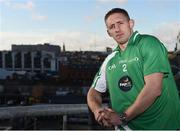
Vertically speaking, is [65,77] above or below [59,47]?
below

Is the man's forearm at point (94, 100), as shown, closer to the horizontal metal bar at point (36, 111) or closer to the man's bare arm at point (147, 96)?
the man's bare arm at point (147, 96)

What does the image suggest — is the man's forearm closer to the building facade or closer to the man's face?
the man's face

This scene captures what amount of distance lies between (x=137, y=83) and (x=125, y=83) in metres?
0.08

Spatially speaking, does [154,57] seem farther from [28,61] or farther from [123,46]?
[28,61]

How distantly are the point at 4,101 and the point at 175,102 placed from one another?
206 ft

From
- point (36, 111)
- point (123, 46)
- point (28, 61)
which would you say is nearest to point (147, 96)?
point (123, 46)

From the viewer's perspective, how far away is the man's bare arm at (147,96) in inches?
87.8

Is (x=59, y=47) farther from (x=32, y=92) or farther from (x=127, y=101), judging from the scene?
(x=127, y=101)

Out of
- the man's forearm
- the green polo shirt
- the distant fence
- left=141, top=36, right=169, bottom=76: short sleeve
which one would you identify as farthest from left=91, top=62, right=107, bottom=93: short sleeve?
the distant fence

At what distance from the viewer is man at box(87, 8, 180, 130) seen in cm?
225

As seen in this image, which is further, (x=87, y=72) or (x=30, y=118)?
(x=87, y=72)

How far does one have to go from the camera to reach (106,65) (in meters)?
2.59

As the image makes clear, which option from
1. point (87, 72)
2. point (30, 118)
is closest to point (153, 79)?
point (30, 118)

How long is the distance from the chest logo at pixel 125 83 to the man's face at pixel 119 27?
0.67ft
